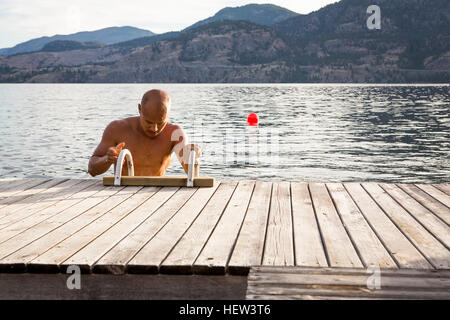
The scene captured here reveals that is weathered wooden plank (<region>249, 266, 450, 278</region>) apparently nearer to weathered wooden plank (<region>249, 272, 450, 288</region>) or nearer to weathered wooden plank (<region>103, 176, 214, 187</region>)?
weathered wooden plank (<region>249, 272, 450, 288</region>)

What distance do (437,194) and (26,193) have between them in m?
4.50

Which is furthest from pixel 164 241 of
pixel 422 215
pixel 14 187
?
pixel 14 187

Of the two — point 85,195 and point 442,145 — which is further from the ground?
point 85,195

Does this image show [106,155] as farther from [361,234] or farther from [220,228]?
[361,234]

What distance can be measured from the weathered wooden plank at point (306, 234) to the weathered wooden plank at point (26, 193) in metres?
2.72

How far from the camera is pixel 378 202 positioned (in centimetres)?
523

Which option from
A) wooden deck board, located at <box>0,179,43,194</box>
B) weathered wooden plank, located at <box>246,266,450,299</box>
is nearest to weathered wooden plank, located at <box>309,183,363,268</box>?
weathered wooden plank, located at <box>246,266,450,299</box>

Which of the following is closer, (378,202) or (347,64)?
(378,202)

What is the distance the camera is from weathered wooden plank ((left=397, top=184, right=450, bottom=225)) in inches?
184

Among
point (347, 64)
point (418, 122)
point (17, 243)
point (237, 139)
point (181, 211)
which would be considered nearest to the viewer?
point (17, 243)
